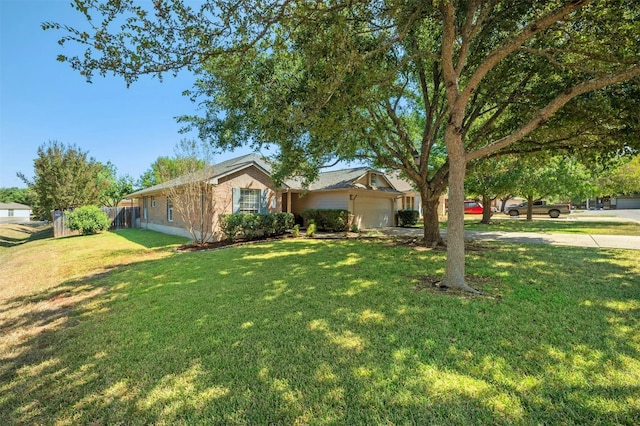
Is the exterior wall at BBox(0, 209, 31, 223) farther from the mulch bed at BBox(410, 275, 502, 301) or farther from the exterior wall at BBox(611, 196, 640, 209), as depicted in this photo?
the exterior wall at BBox(611, 196, 640, 209)

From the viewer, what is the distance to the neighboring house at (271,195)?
14.5 m

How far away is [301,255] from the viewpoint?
9586 mm

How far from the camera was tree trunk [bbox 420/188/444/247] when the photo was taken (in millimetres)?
11109

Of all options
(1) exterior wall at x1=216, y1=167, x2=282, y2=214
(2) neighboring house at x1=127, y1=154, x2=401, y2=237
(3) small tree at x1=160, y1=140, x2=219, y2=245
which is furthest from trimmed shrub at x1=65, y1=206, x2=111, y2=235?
(1) exterior wall at x1=216, y1=167, x2=282, y2=214

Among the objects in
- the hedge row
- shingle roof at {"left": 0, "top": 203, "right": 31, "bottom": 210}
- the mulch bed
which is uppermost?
shingle roof at {"left": 0, "top": 203, "right": 31, "bottom": 210}

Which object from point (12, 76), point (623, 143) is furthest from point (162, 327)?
point (12, 76)

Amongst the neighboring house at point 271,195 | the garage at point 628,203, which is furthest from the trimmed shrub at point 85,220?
the garage at point 628,203

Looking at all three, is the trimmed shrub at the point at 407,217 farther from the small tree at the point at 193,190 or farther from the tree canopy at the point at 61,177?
the tree canopy at the point at 61,177

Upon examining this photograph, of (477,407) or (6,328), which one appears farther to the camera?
(6,328)

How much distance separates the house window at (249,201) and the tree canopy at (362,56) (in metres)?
5.89

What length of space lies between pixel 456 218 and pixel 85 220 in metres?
21.9

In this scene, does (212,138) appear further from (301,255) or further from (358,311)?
(358,311)

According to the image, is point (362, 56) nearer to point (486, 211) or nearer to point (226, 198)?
point (226, 198)

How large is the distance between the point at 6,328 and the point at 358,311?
5.67 m
